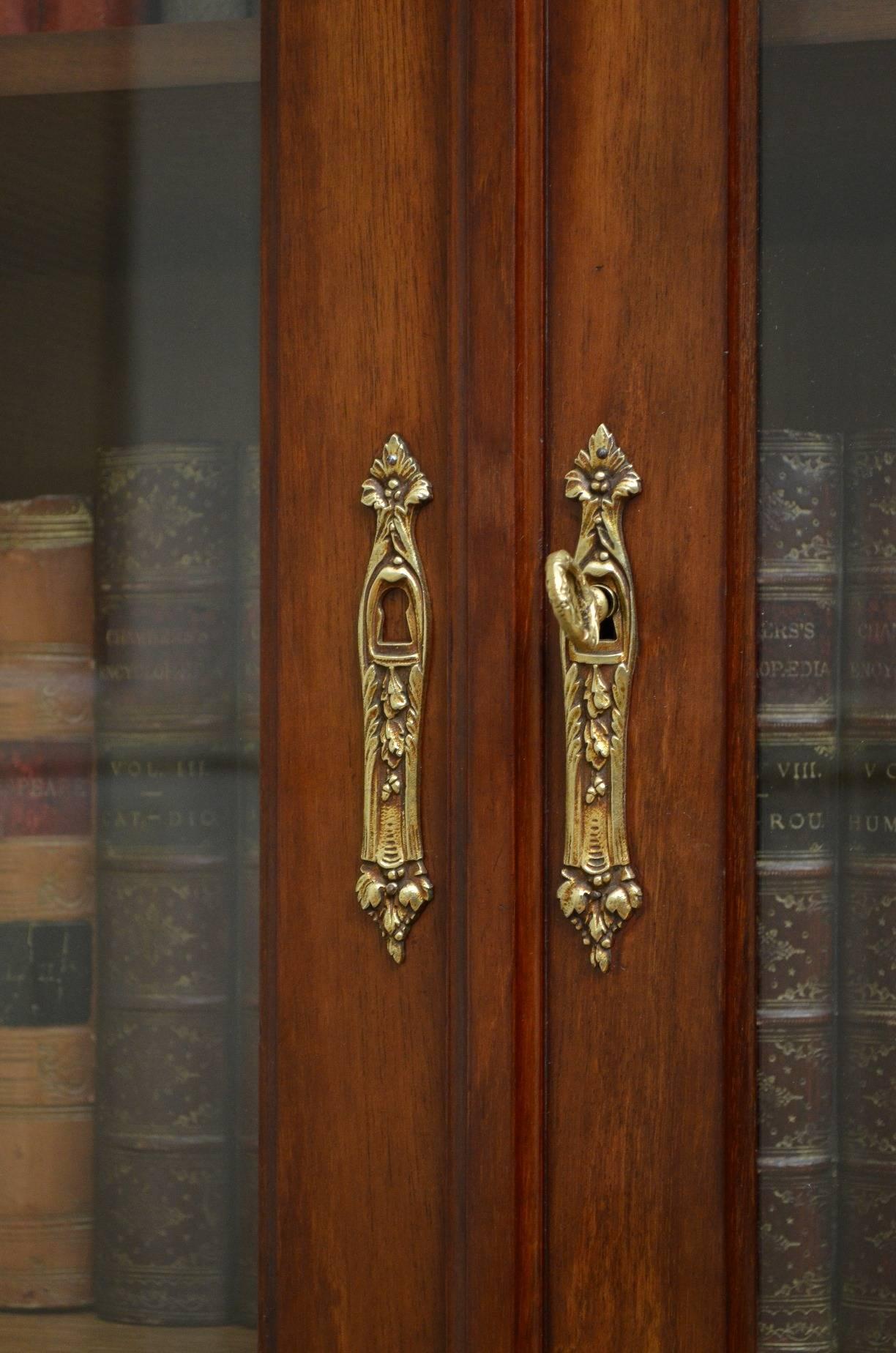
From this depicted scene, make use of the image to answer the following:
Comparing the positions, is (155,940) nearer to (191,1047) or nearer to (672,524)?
(191,1047)

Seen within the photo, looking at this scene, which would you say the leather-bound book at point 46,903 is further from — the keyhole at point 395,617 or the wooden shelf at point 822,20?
the wooden shelf at point 822,20

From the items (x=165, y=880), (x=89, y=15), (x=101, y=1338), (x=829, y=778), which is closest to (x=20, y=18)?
(x=89, y=15)

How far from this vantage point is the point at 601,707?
0.64 m

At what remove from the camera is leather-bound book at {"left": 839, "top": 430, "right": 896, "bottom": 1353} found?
2.13 ft

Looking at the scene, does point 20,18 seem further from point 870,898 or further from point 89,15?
point 870,898

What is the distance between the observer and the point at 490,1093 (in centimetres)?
65

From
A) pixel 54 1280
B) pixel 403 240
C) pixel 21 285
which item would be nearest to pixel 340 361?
pixel 403 240

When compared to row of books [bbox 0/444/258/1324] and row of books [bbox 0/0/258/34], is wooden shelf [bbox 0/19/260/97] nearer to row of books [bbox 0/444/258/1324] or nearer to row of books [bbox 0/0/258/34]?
row of books [bbox 0/0/258/34]

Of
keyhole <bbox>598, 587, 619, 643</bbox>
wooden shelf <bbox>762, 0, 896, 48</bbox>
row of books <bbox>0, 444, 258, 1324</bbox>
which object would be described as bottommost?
row of books <bbox>0, 444, 258, 1324</bbox>

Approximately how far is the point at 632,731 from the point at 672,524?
9 cm

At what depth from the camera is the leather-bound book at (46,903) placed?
70cm

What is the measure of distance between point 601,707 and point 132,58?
0.39m

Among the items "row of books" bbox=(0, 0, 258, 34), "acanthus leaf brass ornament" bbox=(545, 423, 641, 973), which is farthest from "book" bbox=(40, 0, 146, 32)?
"acanthus leaf brass ornament" bbox=(545, 423, 641, 973)

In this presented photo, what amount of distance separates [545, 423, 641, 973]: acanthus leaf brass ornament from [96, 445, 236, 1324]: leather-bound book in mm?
164
